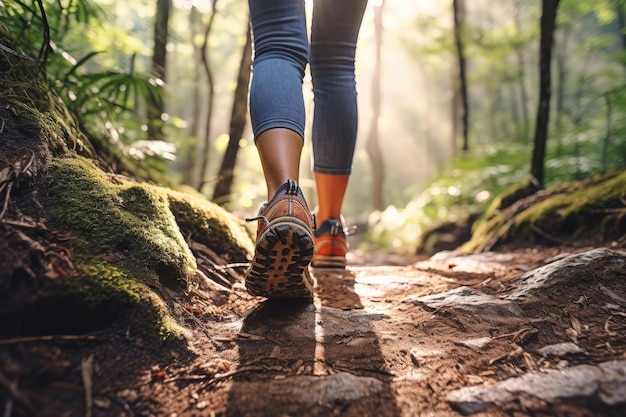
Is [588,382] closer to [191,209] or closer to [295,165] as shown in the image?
[295,165]

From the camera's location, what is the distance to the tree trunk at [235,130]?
12.5 feet

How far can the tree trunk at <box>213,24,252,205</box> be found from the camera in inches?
150

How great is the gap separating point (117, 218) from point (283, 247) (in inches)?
21.5

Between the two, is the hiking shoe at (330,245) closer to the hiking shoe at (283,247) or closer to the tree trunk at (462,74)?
the hiking shoe at (283,247)

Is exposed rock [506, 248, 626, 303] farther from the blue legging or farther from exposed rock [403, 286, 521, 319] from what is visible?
the blue legging

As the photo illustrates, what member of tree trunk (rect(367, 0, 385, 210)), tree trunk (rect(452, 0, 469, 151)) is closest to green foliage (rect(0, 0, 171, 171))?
tree trunk (rect(452, 0, 469, 151))

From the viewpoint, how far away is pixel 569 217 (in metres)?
2.46

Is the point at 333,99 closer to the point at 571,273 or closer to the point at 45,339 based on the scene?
the point at 571,273

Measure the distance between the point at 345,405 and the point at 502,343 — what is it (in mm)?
558

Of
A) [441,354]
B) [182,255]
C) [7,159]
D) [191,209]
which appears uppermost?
[191,209]

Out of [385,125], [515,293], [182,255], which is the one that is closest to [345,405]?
[182,255]

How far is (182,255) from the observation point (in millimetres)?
1320

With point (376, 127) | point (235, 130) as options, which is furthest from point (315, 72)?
point (376, 127)

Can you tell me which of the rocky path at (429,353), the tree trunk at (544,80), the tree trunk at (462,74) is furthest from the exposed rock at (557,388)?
the tree trunk at (462,74)
